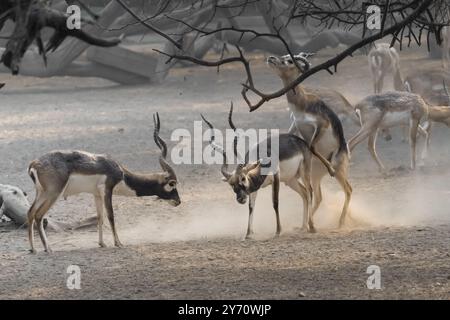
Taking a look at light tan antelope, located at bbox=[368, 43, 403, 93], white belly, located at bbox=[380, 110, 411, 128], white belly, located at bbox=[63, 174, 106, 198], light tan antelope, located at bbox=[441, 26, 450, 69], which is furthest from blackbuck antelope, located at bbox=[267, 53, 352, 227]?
light tan antelope, located at bbox=[441, 26, 450, 69]

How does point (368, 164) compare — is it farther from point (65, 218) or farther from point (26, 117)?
point (26, 117)

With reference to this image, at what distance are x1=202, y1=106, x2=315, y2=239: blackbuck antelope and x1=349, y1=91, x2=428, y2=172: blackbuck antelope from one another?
3.16 metres

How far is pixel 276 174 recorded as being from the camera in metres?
11.1

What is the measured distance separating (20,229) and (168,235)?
1596 millimetres

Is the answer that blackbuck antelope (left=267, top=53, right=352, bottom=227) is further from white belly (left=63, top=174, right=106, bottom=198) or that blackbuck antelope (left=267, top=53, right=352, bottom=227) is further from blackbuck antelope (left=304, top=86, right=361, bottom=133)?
blackbuck antelope (left=304, top=86, right=361, bottom=133)

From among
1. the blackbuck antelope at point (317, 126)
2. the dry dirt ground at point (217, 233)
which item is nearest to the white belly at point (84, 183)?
the dry dirt ground at point (217, 233)

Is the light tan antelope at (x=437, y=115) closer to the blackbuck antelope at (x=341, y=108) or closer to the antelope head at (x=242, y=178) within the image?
the blackbuck antelope at (x=341, y=108)

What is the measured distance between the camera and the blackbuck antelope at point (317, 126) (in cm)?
1184

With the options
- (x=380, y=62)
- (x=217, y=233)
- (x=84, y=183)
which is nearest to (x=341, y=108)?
(x=217, y=233)

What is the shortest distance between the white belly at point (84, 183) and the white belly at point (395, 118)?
17.1 feet

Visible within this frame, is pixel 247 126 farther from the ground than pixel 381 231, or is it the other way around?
pixel 247 126

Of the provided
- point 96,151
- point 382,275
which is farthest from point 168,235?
point 96,151

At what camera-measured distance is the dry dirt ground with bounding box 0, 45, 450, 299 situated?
28.5 feet

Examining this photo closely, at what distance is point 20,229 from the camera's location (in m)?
11.8
